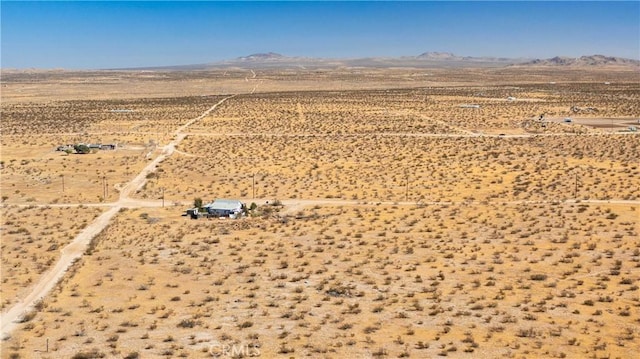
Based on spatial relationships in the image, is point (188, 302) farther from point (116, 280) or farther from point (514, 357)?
point (514, 357)

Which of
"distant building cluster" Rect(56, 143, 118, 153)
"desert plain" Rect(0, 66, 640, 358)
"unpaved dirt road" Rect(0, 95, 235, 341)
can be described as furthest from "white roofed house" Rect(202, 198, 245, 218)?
"distant building cluster" Rect(56, 143, 118, 153)

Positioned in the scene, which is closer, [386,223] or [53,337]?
[53,337]

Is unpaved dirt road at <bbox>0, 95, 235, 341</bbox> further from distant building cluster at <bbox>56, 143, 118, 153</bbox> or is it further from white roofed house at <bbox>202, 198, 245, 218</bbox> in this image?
distant building cluster at <bbox>56, 143, 118, 153</bbox>

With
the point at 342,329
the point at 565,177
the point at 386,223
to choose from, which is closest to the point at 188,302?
the point at 342,329

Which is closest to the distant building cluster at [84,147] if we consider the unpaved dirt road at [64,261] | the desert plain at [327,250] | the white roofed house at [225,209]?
the desert plain at [327,250]

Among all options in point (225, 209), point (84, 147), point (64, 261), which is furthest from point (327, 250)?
point (84, 147)

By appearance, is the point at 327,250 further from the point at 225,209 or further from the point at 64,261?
the point at 64,261

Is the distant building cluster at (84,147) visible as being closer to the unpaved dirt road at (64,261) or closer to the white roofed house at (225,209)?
the unpaved dirt road at (64,261)
